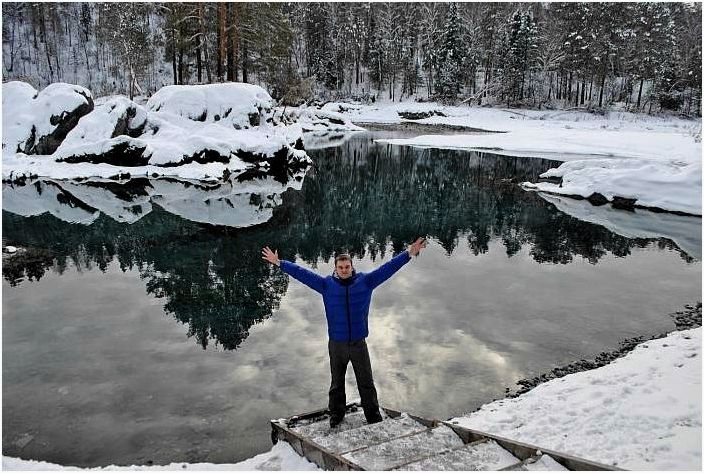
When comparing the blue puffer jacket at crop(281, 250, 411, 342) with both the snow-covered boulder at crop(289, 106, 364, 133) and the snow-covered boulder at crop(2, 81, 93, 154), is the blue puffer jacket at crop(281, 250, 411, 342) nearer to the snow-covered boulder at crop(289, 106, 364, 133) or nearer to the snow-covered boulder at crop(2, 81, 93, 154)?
the snow-covered boulder at crop(2, 81, 93, 154)

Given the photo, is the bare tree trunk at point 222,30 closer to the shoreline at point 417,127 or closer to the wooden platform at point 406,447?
the shoreline at point 417,127

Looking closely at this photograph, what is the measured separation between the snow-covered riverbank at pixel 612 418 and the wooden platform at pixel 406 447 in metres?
0.27

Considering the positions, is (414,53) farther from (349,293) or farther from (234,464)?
(234,464)

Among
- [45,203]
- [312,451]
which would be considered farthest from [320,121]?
[312,451]

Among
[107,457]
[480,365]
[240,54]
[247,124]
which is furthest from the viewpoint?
[240,54]

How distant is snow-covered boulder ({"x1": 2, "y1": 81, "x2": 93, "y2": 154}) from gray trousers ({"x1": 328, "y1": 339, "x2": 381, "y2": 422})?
1075 inches

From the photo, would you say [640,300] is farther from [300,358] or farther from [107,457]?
[107,457]

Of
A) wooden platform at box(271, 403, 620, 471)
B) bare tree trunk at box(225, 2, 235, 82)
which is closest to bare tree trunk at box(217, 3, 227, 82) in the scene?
bare tree trunk at box(225, 2, 235, 82)

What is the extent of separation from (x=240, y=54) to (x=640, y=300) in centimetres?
3889

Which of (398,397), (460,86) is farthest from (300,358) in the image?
(460,86)

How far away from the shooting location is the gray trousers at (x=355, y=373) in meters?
5.46

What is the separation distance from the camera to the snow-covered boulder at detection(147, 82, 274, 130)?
29.6 m

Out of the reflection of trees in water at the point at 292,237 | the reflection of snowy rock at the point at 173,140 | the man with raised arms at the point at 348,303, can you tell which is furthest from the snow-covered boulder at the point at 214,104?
the man with raised arms at the point at 348,303

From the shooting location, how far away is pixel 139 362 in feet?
26.9
